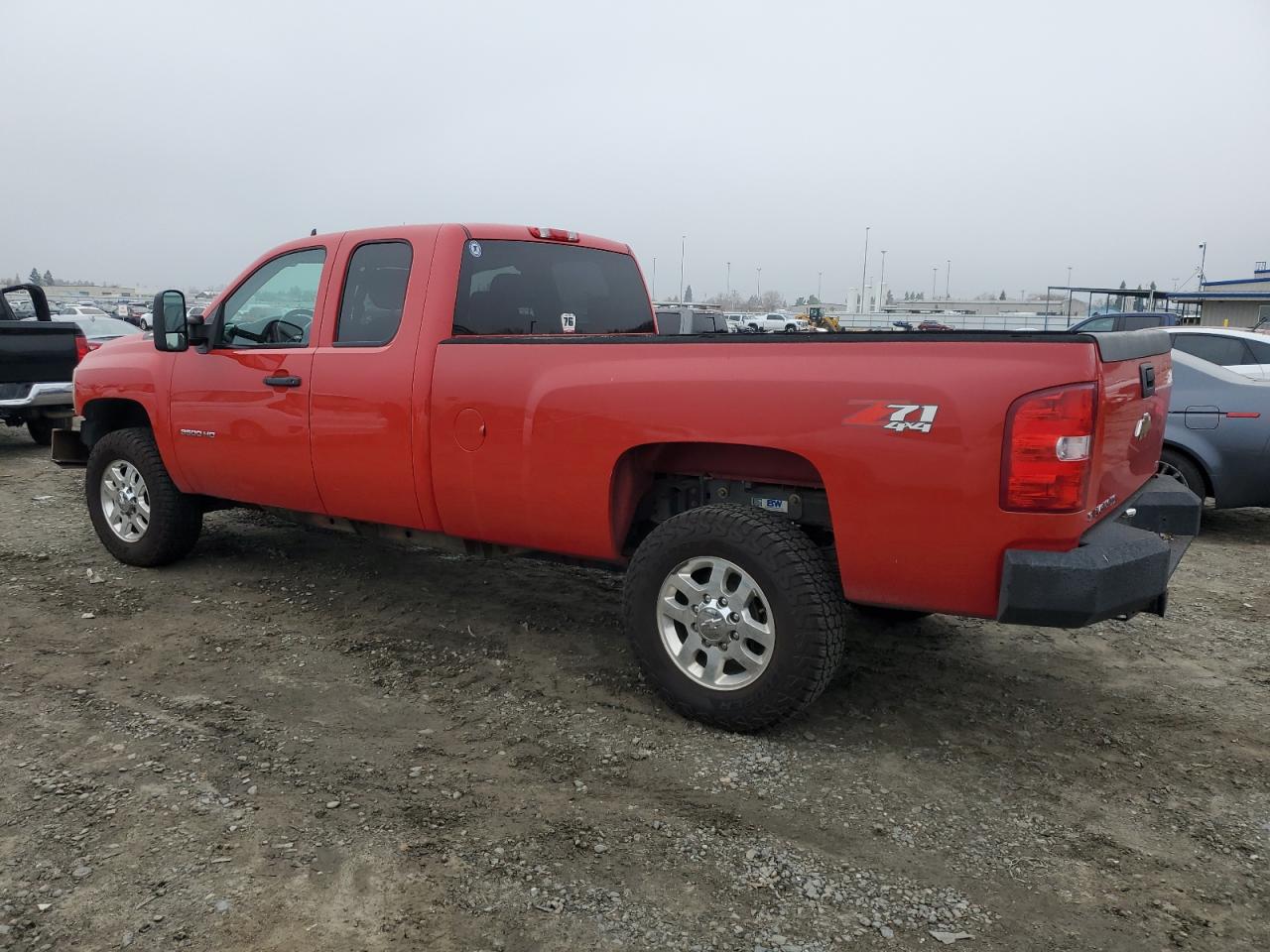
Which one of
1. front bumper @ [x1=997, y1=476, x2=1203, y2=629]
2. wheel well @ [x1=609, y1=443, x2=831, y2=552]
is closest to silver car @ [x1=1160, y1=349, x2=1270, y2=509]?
front bumper @ [x1=997, y1=476, x2=1203, y2=629]

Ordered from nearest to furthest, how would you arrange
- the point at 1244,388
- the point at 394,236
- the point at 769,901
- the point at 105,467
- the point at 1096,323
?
the point at 769,901 → the point at 394,236 → the point at 105,467 → the point at 1244,388 → the point at 1096,323

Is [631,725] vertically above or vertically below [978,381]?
below

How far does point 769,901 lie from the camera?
102 inches

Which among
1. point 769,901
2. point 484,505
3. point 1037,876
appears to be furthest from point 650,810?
A: point 484,505

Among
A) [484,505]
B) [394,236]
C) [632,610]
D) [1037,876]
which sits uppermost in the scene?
[394,236]

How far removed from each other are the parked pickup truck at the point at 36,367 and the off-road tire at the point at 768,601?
8632 millimetres

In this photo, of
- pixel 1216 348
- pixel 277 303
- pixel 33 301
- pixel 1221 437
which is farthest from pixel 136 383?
pixel 1216 348

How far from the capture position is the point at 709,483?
12.7 feet

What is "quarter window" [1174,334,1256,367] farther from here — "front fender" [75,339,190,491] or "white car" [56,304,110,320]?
"white car" [56,304,110,320]

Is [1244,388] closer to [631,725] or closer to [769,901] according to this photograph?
[631,725]

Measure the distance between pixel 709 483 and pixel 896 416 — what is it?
993 mm

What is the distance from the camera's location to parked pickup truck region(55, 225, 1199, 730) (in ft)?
9.80

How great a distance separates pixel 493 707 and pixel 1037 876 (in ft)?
6.89

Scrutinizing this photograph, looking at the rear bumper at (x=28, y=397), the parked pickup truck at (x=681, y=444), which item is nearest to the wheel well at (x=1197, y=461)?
the parked pickup truck at (x=681, y=444)
